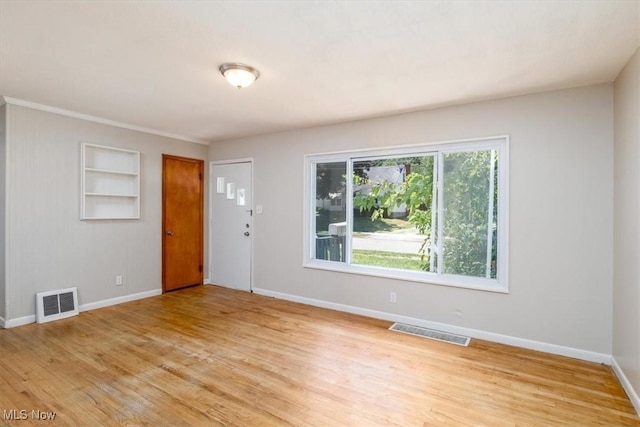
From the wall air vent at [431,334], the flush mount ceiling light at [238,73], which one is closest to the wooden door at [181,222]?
the flush mount ceiling light at [238,73]

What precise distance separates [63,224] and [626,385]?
571 centimetres

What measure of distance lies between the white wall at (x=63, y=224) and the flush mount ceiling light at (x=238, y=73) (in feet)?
8.61

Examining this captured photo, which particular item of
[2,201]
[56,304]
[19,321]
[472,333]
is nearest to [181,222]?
[56,304]

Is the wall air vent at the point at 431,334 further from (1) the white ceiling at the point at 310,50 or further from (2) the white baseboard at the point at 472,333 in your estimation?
(1) the white ceiling at the point at 310,50

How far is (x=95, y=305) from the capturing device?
13.8 ft

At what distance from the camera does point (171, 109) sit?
3.73 metres

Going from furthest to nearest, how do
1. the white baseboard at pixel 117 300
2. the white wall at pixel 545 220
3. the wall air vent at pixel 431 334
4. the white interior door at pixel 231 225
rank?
the white interior door at pixel 231 225 → the white baseboard at pixel 117 300 → the wall air vent at pixel 431 334 → the white wall at pixel 545 220

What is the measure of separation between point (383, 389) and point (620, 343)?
1941 mm

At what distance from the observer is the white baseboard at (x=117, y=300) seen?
4113mm

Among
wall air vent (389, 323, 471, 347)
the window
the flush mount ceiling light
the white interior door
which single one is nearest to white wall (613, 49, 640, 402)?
the window

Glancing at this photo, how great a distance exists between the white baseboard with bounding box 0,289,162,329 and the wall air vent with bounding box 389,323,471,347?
359 centimetres

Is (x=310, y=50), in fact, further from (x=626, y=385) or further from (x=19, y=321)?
(x=19, y=321)

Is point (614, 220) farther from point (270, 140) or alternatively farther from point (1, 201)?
point (1, 201)

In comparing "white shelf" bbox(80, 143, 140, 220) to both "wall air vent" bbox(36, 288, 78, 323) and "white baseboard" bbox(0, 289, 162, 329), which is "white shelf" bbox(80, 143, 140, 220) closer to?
"wall air vent" bbox(36, 288, 78, 323)
